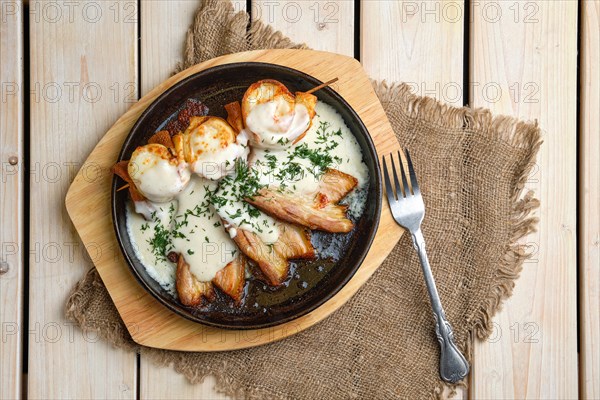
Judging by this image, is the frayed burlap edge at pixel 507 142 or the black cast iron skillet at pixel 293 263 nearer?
the black cast iron skillet at pixel 293 263

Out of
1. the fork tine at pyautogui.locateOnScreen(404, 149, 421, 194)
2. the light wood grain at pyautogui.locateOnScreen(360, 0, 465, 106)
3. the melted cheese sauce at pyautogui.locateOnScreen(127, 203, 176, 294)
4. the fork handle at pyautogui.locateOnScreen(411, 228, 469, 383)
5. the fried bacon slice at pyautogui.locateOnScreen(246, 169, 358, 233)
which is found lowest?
the fork handle at pyautogui.locateOnScreen(411, 228, 469, 383)

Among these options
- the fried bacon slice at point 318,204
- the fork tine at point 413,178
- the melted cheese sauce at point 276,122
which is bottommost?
the fried bacon slice at point 318,204

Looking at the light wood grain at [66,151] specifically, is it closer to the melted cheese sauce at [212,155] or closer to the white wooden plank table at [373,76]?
the white wooden plank table at [373,76]

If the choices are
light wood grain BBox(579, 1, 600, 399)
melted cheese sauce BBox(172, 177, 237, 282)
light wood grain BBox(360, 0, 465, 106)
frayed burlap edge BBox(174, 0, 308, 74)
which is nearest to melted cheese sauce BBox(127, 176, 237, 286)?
melted cheese sauce BBox(172, 177, 237, 282)

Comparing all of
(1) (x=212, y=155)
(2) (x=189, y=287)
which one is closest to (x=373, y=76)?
(1) (x=212, y=155)

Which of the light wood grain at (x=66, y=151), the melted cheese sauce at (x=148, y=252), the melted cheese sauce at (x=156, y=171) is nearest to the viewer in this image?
the melted cheese sauce at (x=156, y=171)

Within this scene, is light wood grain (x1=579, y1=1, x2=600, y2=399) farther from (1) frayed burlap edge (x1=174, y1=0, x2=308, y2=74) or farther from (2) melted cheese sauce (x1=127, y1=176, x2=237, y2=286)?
(2) melted cheese sauce (x1=127, y1=176, x2=237, y2=286)

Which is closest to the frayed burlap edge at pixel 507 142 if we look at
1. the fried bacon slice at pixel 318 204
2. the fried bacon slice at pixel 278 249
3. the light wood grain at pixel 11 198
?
the fried bacon slice at pixel 318 204

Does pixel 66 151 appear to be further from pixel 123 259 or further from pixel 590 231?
pixel 590 231
